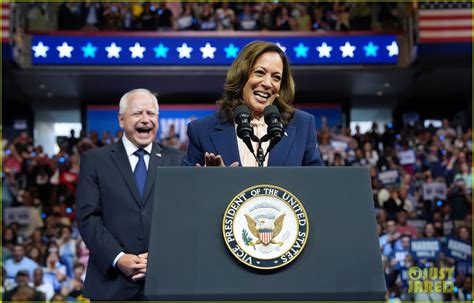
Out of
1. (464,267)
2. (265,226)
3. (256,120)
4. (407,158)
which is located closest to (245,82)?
(256,120)

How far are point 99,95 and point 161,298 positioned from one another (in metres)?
15.4

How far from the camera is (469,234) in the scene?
31.3 ft

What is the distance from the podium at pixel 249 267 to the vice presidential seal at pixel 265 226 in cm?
1

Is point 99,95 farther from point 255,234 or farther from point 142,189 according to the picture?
point 255,234

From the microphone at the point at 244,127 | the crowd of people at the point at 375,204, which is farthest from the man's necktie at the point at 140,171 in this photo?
the crowd of people at the point at 375,204

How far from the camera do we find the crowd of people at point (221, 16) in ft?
47.4

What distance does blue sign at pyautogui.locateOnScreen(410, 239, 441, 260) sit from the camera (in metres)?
8.73

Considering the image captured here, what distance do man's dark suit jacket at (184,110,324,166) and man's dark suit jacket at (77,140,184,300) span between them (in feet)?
1.80

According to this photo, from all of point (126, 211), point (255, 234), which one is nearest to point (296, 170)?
point (255, 234)

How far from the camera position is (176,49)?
14.4 metres

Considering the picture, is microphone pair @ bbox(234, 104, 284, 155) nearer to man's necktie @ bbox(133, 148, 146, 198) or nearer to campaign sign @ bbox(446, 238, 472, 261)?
man's necktie @ bbox(133, 148, 146, 198)

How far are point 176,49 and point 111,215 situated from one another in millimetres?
11457

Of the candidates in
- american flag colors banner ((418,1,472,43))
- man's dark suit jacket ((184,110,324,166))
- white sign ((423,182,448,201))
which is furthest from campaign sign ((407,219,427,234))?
man's dark suit jacket ((184,110,324,166))

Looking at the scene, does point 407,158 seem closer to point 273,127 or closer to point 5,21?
point 5,21
